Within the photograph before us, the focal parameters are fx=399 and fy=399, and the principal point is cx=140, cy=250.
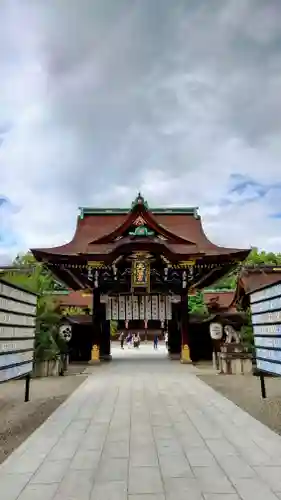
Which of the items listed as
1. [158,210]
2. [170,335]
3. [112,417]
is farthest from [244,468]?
[158,210]

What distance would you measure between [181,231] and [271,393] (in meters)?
13.6

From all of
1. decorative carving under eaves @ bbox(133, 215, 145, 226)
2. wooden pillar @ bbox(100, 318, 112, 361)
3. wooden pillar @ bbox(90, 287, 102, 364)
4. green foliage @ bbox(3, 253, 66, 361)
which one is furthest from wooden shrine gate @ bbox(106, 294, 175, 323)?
green foliage @ bbox(3, 253, 66, 361)

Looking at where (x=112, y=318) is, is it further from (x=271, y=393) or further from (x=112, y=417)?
(x=112, y=417)

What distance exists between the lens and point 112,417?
676cm

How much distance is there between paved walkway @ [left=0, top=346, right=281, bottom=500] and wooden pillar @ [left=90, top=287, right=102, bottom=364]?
375 inches

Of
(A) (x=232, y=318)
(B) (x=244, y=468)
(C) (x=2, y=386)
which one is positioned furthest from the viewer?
(A) (x=232, y=318)

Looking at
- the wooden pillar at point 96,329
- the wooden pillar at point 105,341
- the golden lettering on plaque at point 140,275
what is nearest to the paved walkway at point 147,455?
the golden lettering on plaque at point 140,275

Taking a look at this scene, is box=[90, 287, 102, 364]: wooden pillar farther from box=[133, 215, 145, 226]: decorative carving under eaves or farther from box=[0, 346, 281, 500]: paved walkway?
box=[0, 346, 281, 500]: paved walkway

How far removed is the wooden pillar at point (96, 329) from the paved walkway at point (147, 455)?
9513mm

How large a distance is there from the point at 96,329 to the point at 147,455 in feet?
45.1

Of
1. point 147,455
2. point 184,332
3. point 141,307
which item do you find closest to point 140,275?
point 141,307

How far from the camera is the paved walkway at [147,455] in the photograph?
11.3 feet

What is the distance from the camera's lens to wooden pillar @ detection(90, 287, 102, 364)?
17.5 m

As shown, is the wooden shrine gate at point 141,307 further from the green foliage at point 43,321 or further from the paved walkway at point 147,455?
the paved walkway at point 147,455
